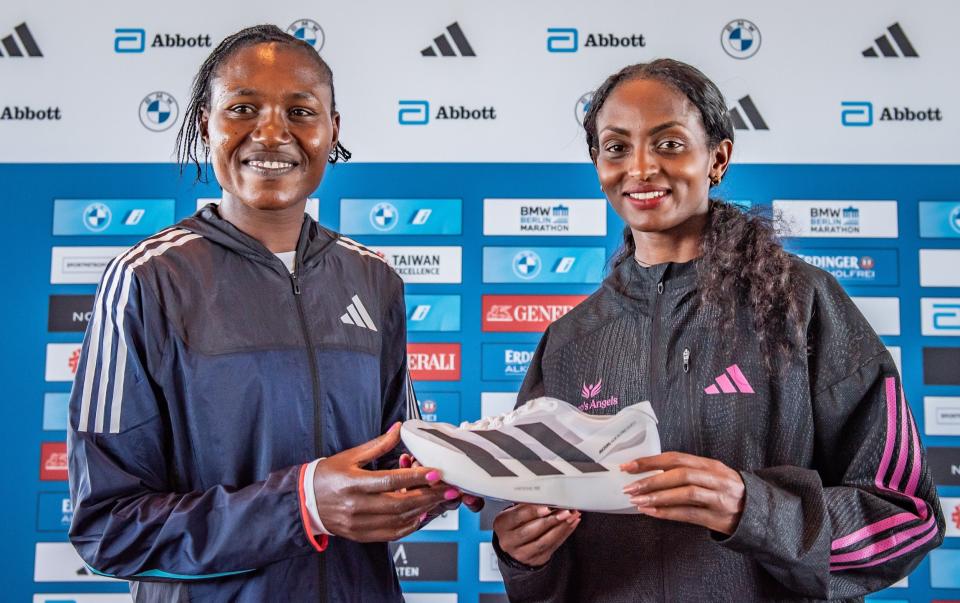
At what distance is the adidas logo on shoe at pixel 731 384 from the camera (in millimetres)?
1168

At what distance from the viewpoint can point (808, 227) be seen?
2.90 m

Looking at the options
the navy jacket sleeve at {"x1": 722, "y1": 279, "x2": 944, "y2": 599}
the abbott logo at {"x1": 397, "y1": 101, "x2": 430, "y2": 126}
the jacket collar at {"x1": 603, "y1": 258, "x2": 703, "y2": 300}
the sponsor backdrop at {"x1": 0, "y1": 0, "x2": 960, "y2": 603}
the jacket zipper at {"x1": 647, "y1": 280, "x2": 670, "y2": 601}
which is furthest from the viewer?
the abbott logo at {"x1": 397, "y1": 101, "x2": 430, "y2": 126}

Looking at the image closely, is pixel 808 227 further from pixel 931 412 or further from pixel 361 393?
pixel 361 393

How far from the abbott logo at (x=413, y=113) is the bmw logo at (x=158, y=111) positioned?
841 millimetres

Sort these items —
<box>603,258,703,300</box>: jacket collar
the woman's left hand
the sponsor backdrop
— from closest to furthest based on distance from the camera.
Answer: the woman's left hand → <box>603,258,703,300</box>: jacket collar → the sponsor backdrop

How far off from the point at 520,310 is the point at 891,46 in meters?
1.67

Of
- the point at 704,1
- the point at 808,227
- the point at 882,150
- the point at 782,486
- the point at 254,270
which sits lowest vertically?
the point at 782,486

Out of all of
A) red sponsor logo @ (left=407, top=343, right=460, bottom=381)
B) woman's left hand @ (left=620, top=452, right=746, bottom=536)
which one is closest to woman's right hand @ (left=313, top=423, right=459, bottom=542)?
woman's left hand @ (left=620, top=452, right=746, bottom=536)

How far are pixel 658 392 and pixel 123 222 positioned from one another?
242 centimetres

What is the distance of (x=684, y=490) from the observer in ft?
3.05

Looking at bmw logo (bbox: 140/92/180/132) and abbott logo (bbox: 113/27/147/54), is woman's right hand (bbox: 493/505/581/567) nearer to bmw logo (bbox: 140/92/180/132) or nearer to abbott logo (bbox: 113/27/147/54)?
bmw logo (bbox: 140/92/180/132)

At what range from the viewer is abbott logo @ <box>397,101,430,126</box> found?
2.98 metres

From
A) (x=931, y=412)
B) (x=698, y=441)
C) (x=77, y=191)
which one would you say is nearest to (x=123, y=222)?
(x=77, y=191)

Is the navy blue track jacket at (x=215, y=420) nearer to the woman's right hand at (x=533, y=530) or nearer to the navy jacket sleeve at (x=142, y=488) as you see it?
the navy jacket sleeve at (x=142, y=488)
